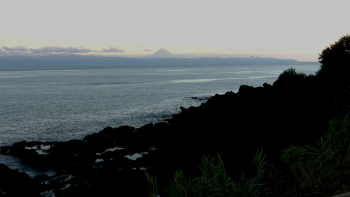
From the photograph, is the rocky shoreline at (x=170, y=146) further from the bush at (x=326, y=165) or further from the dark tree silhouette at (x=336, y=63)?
the bush at (x=326, y=165)

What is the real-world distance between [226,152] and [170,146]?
4275 millimetres

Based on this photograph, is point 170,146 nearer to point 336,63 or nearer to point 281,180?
point 281,180

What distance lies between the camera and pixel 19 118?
3806 cm

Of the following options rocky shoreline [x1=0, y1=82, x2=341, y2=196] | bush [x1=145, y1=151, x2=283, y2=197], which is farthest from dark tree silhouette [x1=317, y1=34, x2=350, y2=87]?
bush [x1=145, y1=151, x2=283, y2=197]

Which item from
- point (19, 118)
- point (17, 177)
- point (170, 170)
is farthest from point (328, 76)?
point (19, 118)

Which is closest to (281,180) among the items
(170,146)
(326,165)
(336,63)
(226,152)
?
(326,165)

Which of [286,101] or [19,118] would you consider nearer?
[286,101]

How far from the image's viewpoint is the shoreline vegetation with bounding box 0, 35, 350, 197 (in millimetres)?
6387

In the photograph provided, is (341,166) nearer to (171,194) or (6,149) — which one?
(171,194)

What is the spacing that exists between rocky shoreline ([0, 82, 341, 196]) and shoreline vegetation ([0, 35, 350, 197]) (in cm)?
5

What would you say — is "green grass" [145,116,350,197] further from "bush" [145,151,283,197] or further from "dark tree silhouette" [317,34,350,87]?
"dark tree silhouette" [317,34,350,87]

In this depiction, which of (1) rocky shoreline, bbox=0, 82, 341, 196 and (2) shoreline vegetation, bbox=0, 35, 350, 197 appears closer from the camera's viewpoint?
(2) shoreline vegetation, bbox=0, 35, 350, 197

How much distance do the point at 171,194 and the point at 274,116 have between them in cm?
1636

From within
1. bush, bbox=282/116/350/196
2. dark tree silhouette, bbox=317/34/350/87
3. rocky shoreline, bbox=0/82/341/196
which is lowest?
rocky shoreline, bbox=0/82/341/196
